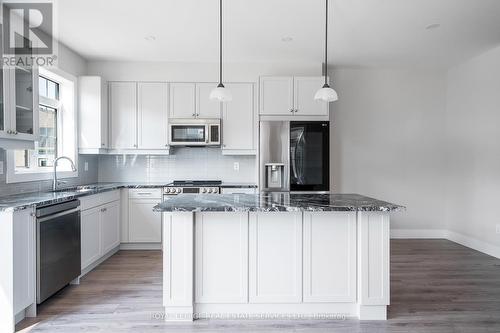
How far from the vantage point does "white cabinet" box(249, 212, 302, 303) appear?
7.68 ft

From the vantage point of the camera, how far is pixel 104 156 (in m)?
4.64

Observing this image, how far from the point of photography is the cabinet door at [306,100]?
414 centimetres

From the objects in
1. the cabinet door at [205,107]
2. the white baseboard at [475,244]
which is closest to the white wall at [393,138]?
the white baseboard at [475,244]

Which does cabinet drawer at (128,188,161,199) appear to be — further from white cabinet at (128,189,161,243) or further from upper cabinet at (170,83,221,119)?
upper cabinet at (170,83,221,119)

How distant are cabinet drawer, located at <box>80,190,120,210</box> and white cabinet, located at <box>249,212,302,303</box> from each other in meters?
1.90

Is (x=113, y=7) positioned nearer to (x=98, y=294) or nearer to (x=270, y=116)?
(x=270, y=116)

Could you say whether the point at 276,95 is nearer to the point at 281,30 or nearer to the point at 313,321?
the point at 281,30

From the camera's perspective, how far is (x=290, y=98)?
13.6 feet

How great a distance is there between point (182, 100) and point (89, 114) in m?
1.23

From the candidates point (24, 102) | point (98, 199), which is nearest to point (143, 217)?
point (98, 199)

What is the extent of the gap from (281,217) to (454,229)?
3.75 metres

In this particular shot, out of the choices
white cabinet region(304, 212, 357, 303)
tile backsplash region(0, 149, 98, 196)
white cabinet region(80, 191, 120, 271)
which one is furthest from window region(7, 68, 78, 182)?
white cabinet region(304, 212, 357, 303)

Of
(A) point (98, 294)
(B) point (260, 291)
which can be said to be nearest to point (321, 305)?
(B) point (260, 291)

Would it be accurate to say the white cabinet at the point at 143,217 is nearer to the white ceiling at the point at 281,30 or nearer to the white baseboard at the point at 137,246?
the white baseboard at the point at 137,246
